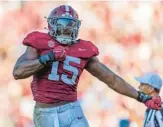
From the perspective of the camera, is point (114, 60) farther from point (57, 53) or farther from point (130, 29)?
point (57, 53)

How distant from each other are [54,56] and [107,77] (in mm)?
632

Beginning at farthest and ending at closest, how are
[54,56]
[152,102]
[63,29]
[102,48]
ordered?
[102,48] < [152,102] < [63,29] < [54,56]

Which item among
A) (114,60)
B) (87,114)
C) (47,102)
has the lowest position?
(87,114)

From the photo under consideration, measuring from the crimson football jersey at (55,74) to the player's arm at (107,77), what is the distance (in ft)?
0.69

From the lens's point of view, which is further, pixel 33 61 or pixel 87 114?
pixel 87 114

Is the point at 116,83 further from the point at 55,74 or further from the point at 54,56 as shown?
the point at 54,56

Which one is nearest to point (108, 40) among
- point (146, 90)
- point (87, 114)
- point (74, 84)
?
Result: point (87, 114)

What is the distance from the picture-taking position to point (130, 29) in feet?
22.7

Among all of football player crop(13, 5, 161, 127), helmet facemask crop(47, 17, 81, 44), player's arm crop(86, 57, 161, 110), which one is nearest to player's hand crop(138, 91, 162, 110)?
player's arm crop(86, 57, 161, 110)

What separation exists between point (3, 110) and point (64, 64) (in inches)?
85.9

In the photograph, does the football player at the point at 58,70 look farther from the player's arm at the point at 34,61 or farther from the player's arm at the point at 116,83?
the player's arm at the point at 116,83

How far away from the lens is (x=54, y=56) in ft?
14.8

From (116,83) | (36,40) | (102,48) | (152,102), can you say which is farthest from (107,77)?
(102,48)

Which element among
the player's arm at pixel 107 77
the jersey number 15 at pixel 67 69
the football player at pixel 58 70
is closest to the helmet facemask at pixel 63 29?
the football player at pixel 58 70
